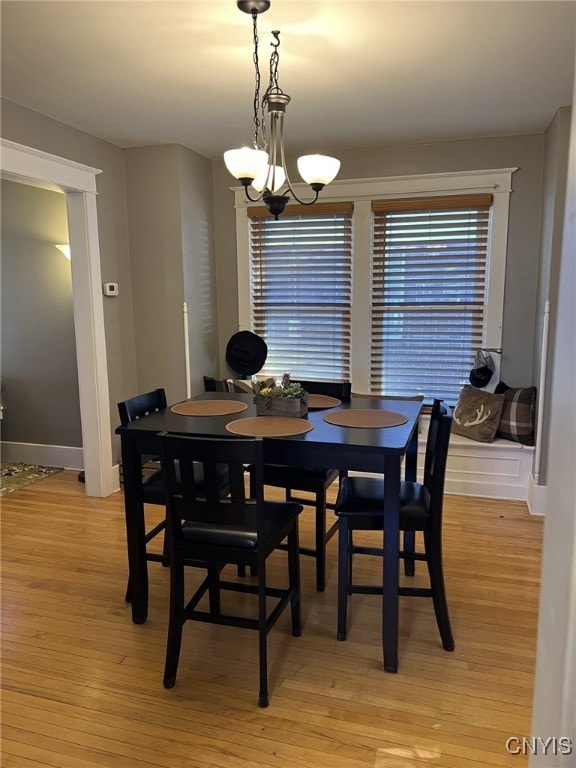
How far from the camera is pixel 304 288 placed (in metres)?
4.51

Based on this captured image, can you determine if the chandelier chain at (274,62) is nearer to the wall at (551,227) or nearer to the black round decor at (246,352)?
the wall at (551,227)

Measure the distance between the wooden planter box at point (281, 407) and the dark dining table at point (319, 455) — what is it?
6 cm

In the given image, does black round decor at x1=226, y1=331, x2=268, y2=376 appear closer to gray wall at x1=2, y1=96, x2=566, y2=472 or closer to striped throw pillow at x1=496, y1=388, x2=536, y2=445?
gray wall at x1=2, y1=96, x2=566, y2=472

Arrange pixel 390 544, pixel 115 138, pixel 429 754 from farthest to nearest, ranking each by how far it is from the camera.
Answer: pixel 115 138
pixel 390 544
pixel 429 754

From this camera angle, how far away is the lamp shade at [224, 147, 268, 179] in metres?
2.22

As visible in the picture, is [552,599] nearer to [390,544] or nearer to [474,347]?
[390,544]

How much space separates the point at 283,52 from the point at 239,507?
2.05 m

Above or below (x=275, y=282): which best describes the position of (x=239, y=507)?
below

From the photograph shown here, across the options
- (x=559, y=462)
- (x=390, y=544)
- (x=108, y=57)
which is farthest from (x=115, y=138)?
(x=559, y=462)

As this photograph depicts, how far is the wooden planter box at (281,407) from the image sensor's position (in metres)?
2.54

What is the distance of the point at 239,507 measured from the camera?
77.4 inches

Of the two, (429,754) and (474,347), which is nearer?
(429,754)

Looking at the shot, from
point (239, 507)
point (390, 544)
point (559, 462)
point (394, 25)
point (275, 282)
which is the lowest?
point (390, 544)

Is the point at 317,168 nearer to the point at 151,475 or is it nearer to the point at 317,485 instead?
the point at 317,485
